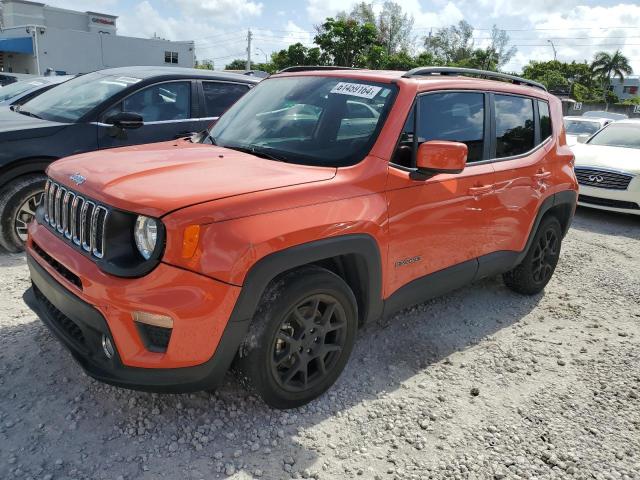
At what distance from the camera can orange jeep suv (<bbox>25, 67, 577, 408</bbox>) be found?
221 cm

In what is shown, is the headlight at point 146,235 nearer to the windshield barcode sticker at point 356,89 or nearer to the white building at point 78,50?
the windshield barcode sticker at point 356,89

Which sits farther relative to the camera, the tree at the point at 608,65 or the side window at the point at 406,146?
the tree at the point at 608,65

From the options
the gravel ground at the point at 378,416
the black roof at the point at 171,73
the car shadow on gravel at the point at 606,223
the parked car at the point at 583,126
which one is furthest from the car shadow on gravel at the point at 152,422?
the parked car at the point at 583,126

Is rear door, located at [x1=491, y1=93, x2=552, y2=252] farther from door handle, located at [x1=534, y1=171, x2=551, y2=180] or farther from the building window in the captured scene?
the building window

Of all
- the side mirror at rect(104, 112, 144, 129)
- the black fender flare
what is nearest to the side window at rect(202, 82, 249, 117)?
the side mirror at rect(104, 112, 144, 129)

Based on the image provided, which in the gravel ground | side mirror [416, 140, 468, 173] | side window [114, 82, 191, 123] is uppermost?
side window [114, 82, 191, 123]

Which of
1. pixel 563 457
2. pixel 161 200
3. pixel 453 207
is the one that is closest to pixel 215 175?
pixel 161 200

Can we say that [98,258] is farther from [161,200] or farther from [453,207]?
[453,207]

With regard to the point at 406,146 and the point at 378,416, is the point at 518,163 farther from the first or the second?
the point at 378,416

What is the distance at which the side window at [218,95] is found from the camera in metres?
5.64

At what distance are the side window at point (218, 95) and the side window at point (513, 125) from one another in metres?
2.92

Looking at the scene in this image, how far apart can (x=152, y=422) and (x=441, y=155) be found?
6.80ft

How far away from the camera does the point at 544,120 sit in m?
4.38

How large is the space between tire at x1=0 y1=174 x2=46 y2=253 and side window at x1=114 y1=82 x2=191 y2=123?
953 mm
